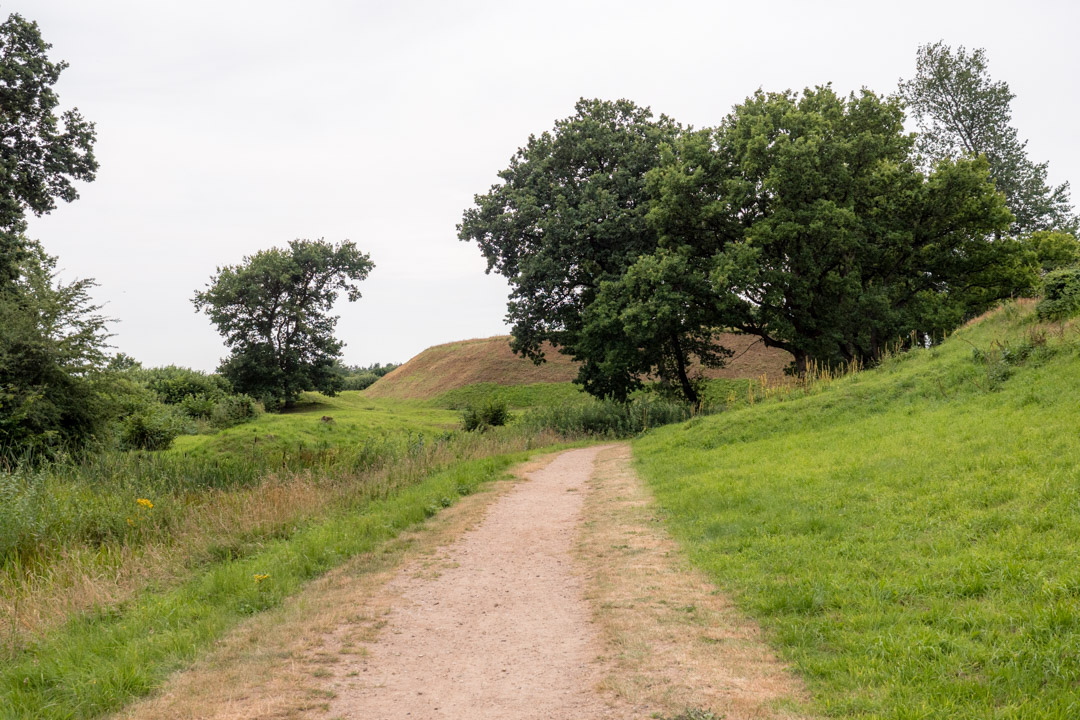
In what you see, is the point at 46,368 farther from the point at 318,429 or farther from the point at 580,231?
the point at 580,231

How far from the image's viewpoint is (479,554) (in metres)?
9.15

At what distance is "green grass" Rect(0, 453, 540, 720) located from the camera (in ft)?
16.1

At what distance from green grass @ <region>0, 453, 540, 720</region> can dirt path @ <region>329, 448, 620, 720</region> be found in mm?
1411

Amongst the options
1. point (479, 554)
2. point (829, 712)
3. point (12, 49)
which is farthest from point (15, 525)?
point (12, 49)

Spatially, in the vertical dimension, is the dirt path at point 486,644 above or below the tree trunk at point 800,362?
below

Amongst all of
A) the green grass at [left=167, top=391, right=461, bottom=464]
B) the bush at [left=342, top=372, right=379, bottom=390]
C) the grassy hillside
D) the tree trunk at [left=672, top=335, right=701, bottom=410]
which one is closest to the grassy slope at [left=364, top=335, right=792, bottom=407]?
the grassy hillside

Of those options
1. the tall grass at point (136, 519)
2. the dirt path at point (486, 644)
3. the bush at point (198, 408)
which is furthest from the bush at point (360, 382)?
the dirt path at point (486, 644)

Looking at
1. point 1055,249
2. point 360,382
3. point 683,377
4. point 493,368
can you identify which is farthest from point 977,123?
point 360,382

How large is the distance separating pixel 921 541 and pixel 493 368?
53.0 m

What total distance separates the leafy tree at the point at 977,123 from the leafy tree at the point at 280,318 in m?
42.8

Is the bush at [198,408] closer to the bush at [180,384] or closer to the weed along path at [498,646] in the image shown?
the bush at [180,384]

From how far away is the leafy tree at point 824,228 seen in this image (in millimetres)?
27625

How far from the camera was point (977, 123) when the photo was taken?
41844 millimetres

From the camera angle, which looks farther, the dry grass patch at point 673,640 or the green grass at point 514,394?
the green grass at point 514,394
